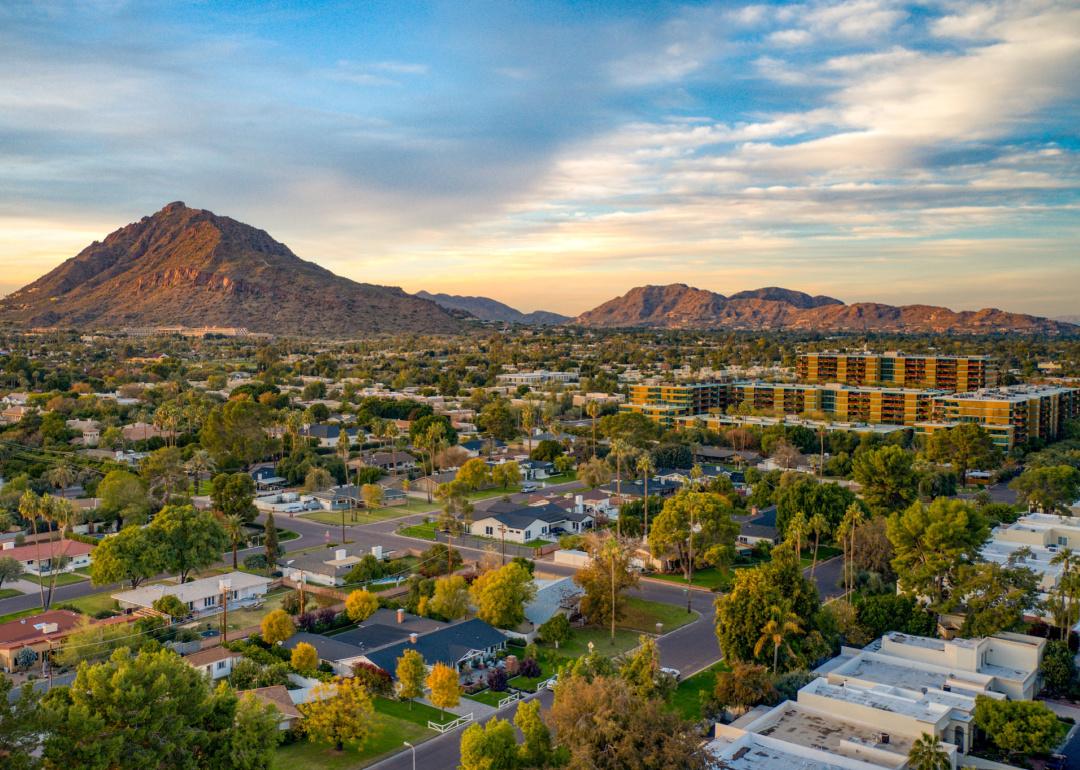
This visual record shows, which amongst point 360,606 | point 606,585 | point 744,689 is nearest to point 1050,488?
point 606,585

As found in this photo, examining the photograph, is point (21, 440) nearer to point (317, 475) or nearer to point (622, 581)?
point (317, 475)

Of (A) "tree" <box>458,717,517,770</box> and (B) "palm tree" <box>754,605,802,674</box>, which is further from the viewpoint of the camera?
(B) "palm tree" <box>754,605,802,674</box>

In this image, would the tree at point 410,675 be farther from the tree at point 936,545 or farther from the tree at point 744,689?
the tree at point 936,545

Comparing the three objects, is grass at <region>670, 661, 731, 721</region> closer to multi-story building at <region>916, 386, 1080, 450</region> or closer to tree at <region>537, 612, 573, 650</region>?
tree at <region>537, 612, 573, 650</region>

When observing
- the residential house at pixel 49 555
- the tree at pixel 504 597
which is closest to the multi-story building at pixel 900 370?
the tree at pixel 504 597

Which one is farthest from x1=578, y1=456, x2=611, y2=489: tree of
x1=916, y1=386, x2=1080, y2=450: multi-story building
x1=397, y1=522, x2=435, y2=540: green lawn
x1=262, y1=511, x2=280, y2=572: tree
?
x1=916, y1=386, x2=1080, y2=450: multi-story building
